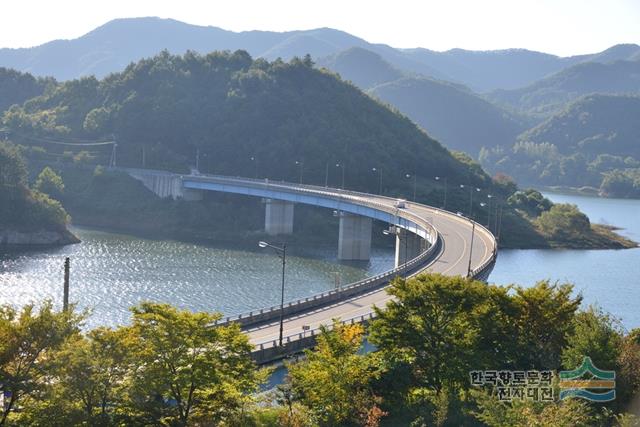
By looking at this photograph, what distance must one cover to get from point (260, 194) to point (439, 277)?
→ 73379 millimetres

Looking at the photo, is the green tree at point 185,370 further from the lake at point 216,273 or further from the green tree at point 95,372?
the lake at point 216,273

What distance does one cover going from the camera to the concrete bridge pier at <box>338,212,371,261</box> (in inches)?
3546

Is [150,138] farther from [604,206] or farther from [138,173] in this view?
[604,206]

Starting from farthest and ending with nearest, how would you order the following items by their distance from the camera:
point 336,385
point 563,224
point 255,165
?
point 255,165, point 563,224, point 336,385

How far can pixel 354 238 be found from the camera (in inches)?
3563

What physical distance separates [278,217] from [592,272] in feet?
131

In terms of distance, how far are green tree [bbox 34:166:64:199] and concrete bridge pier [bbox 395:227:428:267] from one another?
54416mm

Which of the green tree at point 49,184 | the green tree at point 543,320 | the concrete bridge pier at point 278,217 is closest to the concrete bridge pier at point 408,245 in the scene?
the concrete bridge pier at point 278,217

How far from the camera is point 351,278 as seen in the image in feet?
250

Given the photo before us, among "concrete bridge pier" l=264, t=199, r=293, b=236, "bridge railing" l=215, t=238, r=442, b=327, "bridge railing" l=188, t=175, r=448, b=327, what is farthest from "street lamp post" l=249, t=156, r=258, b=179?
"bridge railing" l=215, t=238, r=442, b=327

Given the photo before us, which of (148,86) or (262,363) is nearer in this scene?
(262,363)

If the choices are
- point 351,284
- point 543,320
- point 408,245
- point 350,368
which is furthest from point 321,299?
point 408,245

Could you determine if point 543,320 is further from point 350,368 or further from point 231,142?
point 231,142

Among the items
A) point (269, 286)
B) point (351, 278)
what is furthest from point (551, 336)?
point (351, 278)
